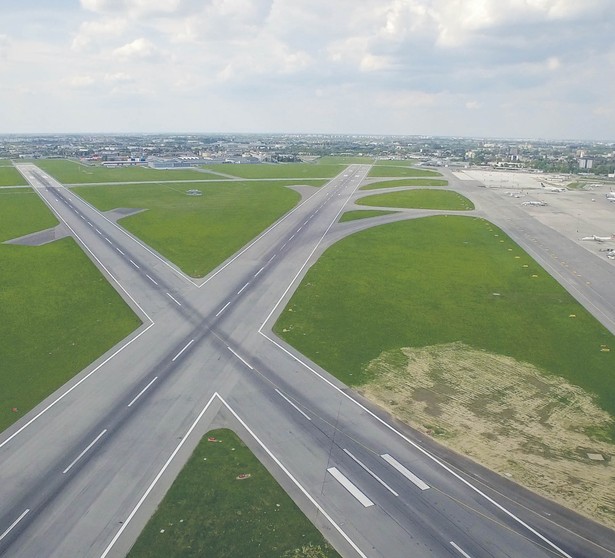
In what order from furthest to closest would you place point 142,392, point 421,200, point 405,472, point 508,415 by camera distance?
1. point 421,200
2. point 142,392
3. point 508,415
4. point 405,472

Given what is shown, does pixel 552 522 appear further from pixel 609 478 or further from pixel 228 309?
pixel 228 309

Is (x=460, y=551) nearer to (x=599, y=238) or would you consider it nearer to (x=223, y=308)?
(x=223, y=308)

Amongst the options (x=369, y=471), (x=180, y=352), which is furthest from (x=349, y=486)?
(x=180, y=352)

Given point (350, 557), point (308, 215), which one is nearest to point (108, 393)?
point (350, 557)

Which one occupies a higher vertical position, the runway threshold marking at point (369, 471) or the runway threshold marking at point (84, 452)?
the runway threshold marking at point (369, 471)

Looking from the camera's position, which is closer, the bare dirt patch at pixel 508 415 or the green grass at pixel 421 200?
the bare dirt patch at pixel 508 415

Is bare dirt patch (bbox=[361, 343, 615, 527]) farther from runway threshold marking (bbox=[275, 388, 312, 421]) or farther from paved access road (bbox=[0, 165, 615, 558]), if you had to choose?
runway threshold marking (bbox=[275, 388, 312, 421])

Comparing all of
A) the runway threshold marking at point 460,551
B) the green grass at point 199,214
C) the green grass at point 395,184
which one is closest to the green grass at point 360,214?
the green grass at point 199,214

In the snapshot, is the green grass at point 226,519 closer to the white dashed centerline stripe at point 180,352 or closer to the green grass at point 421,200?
the white dashed centerline stripe at point 180,352
